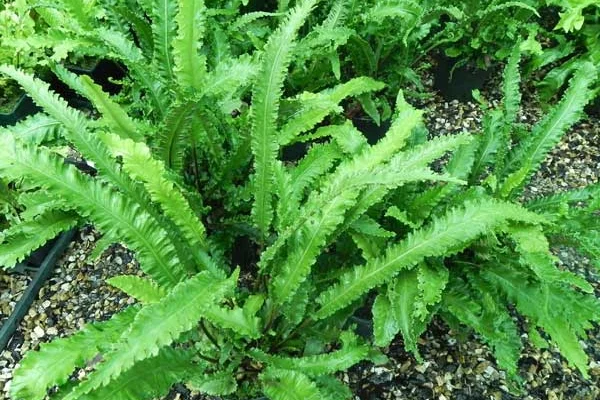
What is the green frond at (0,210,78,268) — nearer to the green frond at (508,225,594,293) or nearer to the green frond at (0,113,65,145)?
the green frond at (0,113,65,145)

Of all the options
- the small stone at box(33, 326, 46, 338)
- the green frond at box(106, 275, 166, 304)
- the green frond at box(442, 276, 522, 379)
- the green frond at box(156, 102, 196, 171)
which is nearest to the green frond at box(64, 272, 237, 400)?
the green frond at box(106, 275, 166, 304)

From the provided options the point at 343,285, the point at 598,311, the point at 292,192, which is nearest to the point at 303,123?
the point at 292,192

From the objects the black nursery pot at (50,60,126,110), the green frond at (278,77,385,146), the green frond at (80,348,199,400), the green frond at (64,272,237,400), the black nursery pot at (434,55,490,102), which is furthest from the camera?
the black nursery pot at (434,55,490,102)

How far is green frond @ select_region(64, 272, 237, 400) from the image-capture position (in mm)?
1129

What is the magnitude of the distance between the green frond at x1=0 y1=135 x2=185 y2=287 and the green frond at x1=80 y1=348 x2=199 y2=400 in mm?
199

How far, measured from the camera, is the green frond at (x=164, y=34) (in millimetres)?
1863

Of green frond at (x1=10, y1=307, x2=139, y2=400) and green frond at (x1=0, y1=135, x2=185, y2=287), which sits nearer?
green frond at (x1=10, y1=307, x2=139, y2=400)

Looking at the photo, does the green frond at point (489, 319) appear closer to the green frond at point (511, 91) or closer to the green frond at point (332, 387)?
the green frond at point (332, 387)

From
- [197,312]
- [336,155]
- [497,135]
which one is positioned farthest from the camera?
[497,135]

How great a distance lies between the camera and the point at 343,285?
1513 millimetres

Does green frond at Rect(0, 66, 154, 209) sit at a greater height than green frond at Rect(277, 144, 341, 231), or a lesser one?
greater

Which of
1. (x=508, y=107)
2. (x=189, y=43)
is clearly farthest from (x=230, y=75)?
(x=508, y=107)

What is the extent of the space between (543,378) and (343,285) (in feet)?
3.06

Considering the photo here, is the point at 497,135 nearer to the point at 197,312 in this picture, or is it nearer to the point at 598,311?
the point at 598,311
